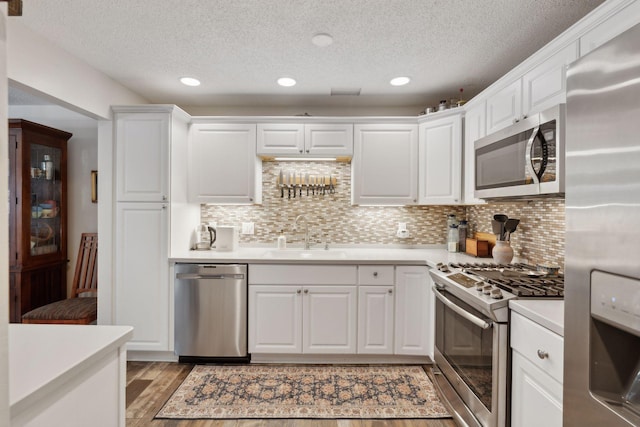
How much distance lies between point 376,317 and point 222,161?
1.99 m

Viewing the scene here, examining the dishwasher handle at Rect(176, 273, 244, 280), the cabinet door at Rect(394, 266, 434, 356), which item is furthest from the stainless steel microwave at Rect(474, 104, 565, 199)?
the dishwasher handle at Rect(176, 273, 244, 280)

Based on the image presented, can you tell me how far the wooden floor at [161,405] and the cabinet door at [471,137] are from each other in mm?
1693

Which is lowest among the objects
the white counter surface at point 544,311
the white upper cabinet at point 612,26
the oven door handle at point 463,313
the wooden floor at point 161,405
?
the wooden floor at point 161,405

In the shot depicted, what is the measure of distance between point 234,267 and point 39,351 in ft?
6.07

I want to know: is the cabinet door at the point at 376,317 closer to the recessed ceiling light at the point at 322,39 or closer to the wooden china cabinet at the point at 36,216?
the recessed ceiling light at the point at 322,39

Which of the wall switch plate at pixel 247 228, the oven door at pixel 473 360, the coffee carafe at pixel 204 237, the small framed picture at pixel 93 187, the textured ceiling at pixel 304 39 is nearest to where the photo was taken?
the oven door at pixel 473 360

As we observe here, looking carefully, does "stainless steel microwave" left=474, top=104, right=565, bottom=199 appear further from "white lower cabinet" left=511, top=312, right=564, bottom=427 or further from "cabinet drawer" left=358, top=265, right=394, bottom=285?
"cabinet drawer" left=358, top=265, right=394, bottom=285

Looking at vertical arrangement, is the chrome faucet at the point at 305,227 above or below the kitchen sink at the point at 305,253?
above

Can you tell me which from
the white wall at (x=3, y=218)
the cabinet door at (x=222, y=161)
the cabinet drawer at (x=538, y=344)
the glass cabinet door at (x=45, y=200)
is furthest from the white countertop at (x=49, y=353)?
the glass cabinet door at (x=45, y=200)

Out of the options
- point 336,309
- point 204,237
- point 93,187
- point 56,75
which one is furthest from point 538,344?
point 93,187

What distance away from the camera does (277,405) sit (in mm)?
2158

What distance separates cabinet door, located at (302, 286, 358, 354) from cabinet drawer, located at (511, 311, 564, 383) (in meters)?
1.41

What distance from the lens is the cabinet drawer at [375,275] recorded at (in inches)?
107

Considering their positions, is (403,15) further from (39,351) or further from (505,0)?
(39,351)
